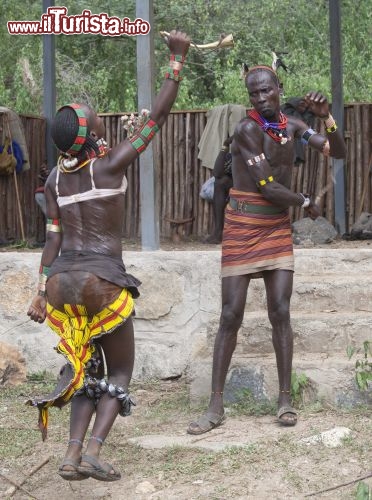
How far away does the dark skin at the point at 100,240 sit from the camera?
4527 mm

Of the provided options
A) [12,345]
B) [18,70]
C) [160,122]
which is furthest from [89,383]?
[18,70]

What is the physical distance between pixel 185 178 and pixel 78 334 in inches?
299

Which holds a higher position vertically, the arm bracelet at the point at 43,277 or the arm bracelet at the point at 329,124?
the arm bracelet at the point at 329,124

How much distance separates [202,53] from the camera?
19109mm

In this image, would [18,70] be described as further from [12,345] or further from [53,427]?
[53,427]

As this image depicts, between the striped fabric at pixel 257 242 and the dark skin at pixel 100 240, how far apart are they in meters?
1.06

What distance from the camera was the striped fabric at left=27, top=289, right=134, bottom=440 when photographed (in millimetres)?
4539

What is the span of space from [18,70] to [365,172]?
917cm

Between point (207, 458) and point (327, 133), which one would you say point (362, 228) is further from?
point (207, 458)

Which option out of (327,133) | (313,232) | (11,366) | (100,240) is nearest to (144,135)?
(100,240)

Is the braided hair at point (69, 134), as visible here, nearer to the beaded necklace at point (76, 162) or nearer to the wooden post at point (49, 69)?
the beaded necklace at point (76, 162)

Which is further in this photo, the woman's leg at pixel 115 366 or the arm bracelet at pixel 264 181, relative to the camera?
the arm bracelet at pixel 264 181

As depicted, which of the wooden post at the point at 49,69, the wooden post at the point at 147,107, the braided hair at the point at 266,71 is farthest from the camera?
the wooden post at the point at 49,69

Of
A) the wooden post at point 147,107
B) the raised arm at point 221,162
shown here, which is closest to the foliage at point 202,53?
the raised arm at point 221,162
